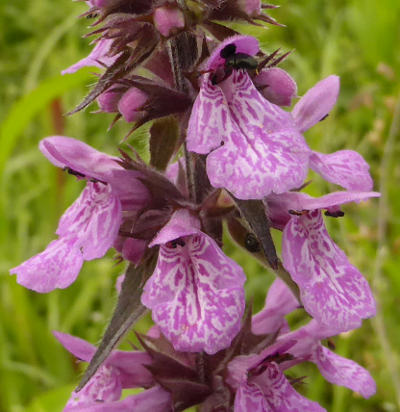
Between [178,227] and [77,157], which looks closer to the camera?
[178,227]

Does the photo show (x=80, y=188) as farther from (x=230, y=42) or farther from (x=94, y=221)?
(x=230, y=42)

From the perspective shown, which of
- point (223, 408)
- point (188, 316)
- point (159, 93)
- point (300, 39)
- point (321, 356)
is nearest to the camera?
point (188, 316)

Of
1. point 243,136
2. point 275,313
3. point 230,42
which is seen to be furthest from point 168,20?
point 275,313

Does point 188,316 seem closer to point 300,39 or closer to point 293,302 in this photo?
point 293,302

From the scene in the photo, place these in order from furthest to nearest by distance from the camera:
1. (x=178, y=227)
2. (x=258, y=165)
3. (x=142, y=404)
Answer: (x=142, y=404)
(x=178, y=227)
(x=258, y=165)

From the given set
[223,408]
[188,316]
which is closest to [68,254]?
[188,316]

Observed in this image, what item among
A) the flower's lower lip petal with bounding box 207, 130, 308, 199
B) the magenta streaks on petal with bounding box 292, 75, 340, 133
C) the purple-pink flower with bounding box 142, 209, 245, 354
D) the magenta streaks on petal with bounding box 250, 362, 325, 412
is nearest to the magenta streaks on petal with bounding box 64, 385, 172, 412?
the magenta streaks on petal with bounding box 250, 362, 325, 412

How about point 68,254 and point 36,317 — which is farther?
point 36,317
